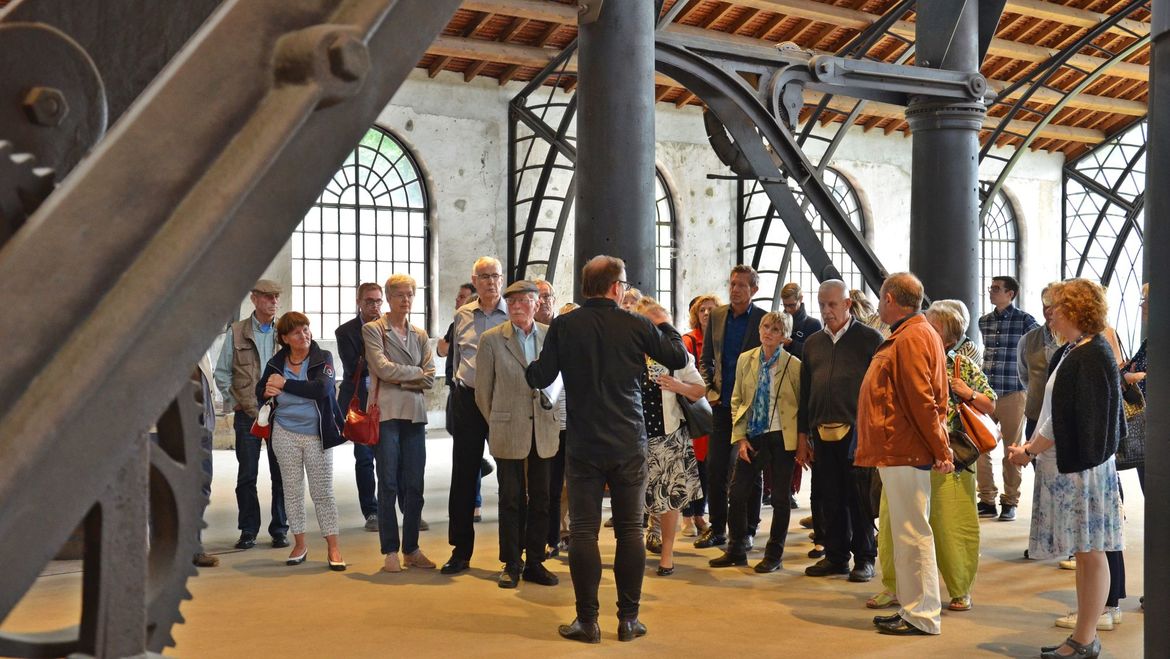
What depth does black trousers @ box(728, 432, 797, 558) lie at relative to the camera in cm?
584

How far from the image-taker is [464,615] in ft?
15.8

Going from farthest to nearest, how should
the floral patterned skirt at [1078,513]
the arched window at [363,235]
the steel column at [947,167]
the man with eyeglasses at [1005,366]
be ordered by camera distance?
the arched window at [363,235]
the man with eyeglasses at [1005,366]
the steel column at [947,167]
the floral patterned skirt at [1078,513]

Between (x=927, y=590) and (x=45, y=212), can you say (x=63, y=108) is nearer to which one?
(x=45, y=212)

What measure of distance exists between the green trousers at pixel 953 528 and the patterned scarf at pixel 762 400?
112cm

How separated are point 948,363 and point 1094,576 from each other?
1.25 meters

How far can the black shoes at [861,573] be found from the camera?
5547 millimetres

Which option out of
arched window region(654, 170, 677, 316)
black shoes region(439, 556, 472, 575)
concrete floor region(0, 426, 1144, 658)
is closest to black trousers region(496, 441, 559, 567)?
concrete floor region(0, 426, 1144, 658)

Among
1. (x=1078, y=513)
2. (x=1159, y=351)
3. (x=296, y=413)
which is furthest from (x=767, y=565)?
(x=1159, y=351)

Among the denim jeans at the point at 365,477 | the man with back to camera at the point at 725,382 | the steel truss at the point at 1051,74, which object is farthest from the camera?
the steel truss at the point at 1051,74

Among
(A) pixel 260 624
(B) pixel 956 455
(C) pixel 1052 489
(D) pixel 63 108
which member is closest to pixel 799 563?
(B) pixel 956 455

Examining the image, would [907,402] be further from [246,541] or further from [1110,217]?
[1110,217]

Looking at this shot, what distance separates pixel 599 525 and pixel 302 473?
2030 mm

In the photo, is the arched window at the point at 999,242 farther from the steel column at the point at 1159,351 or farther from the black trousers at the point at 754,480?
the steel column at the point at 1159,351

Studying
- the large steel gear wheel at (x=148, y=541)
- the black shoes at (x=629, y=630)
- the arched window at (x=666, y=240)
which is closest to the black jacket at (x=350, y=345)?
the black shoes at (x=629, y=630)
